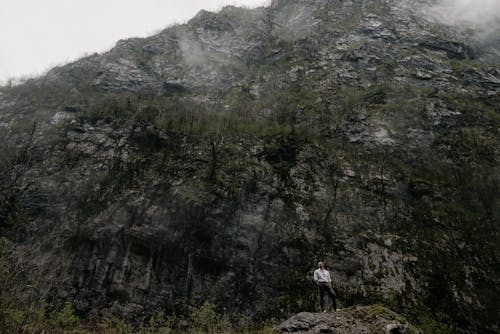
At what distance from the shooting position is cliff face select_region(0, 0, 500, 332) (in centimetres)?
2692

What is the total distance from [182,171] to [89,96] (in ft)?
65.3

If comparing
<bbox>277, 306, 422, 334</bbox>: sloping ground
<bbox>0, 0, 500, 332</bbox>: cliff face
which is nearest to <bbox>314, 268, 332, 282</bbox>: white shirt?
<bbox>277, 306, 422, 334</bbox>: sloping ground

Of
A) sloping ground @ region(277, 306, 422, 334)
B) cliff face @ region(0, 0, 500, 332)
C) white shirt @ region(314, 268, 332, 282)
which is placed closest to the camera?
sloping ground @ region(277, 306, 422, 334)

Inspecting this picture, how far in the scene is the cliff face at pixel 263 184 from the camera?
2692 centimetres

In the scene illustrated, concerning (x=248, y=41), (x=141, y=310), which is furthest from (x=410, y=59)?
(x=141, y=310)

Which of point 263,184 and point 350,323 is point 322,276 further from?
point 263,184

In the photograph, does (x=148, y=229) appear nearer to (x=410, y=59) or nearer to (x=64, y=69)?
(x=64, y=69)

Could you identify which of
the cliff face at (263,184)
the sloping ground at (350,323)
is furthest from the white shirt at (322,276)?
the cliff face at (263,184)

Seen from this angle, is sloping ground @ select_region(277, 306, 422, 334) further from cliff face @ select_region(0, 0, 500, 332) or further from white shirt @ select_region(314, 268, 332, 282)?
cliff face @ select_region(0, 0, 500, 332)

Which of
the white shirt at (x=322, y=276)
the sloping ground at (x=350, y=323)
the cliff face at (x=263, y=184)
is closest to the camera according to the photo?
the sloping ground at (x=350, y=323)

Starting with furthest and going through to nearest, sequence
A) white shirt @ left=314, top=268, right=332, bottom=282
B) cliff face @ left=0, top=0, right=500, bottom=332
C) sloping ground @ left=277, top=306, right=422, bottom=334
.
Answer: cliff face @ left=0, top=0, right=500, bottom=332
white shirt @ left=314, top=268, right=332, bottom=282
sloping ground @ left=277, top=306, right=422, bottom=334

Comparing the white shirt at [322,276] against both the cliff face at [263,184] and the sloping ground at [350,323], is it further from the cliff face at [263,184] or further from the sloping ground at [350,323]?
the cliff face at [263,184]

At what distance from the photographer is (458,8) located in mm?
65625

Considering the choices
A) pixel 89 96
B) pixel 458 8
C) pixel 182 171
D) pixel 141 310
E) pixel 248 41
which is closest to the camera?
pixel 141 310
